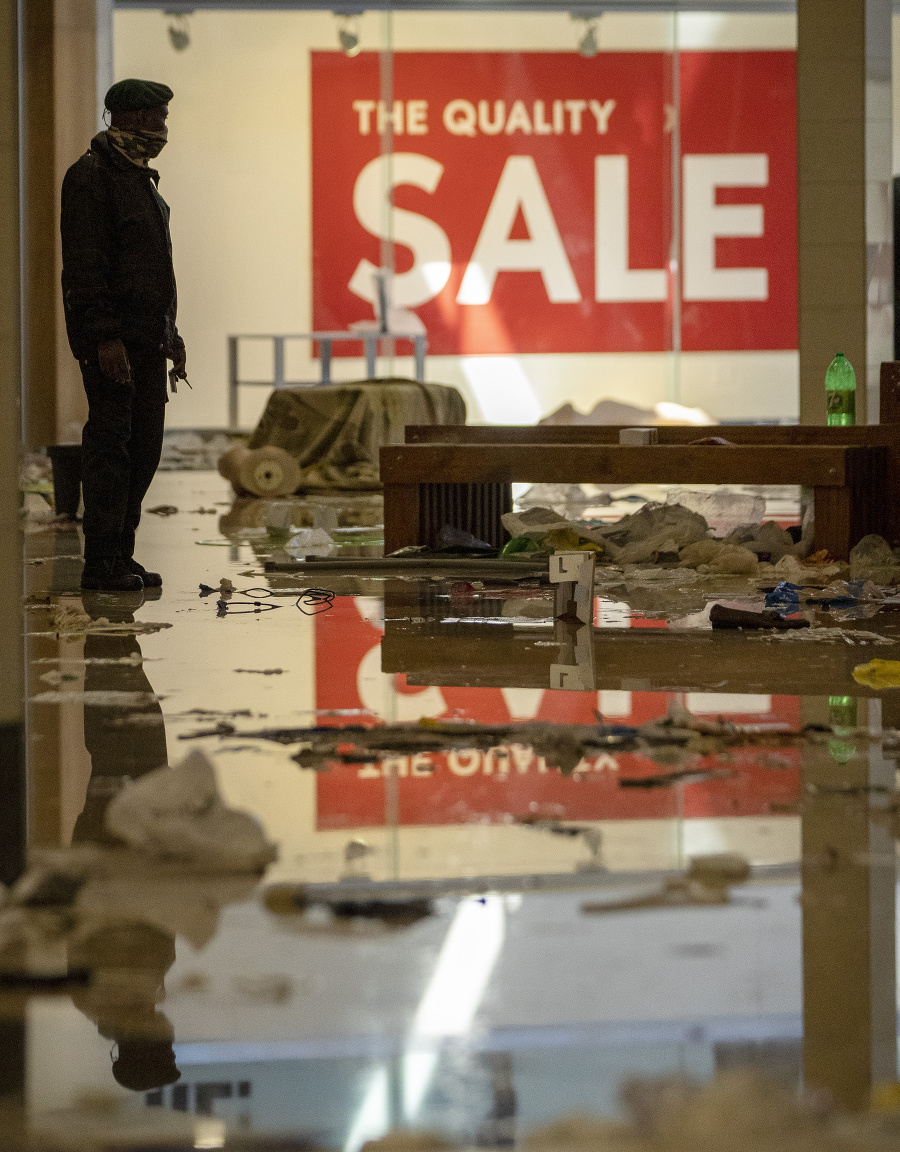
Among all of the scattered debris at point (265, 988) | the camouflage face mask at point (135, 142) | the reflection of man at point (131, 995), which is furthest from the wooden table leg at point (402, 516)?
the scattered debris at point (265, 988)

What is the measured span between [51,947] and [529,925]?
0.52 m

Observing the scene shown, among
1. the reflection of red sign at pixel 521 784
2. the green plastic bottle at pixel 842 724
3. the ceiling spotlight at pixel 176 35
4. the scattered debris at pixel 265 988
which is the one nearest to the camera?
the scattered debris at pixel 265 988

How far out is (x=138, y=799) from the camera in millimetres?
2152

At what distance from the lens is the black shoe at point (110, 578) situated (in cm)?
469

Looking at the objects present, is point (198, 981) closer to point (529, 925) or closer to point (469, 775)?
point (529, 925)

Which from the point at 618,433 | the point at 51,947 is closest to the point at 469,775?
the point at 51,947

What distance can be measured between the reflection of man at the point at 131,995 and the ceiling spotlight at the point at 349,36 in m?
11.6

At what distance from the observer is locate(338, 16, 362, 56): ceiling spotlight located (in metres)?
12.5

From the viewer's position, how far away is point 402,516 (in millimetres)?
5484

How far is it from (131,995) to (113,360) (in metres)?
3.08

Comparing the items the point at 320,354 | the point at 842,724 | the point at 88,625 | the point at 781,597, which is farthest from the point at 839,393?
the point at 320,354

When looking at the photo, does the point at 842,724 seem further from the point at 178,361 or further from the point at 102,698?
the point at 178,361

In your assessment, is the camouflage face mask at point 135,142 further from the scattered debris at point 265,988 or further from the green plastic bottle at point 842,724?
the scattered debris at point 265,988

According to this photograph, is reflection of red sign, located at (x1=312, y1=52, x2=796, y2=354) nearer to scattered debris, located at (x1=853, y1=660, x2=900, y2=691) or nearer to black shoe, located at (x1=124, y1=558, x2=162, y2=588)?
black shoe, located at (x1=124, y1=558, x2=162, y2=588)
